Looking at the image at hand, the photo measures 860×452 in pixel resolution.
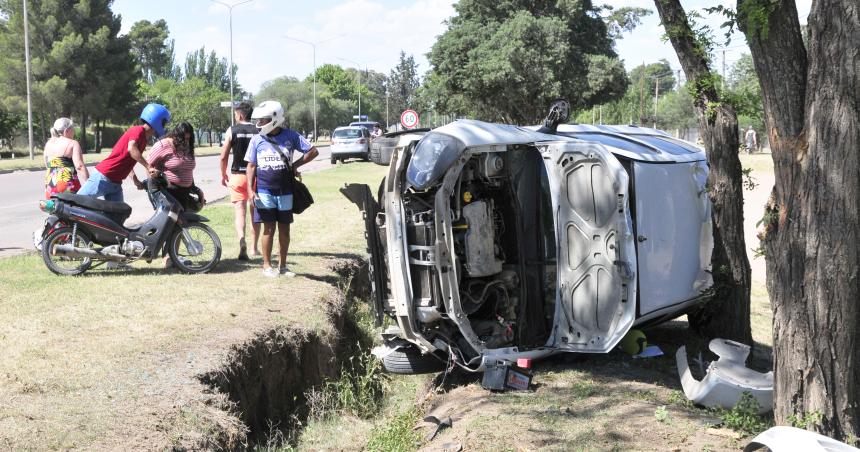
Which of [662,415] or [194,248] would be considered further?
[194,248]

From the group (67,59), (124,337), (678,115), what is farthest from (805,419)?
(678,115)

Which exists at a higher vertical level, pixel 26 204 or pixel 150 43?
pixel 150 43

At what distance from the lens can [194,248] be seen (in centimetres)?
877

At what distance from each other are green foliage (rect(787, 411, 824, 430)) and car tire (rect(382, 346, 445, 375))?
3100 millimetres

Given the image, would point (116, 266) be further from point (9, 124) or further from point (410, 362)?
point (9, 124)

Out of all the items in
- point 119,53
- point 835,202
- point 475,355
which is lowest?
point 475,355

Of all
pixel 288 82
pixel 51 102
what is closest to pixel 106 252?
pixel 51 102

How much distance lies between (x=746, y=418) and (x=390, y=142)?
137 inches

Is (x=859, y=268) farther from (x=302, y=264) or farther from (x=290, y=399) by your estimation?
(x=302, y=264)

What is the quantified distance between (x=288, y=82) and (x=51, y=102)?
5601 cm

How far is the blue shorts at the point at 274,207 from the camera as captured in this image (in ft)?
27.5

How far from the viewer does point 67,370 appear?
5.46m

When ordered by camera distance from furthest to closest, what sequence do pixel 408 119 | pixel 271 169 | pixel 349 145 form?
pixel 349 145, pixel 408 119, pixel 271 169

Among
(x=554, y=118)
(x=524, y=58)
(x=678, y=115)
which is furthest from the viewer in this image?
(x=678, y=115)
